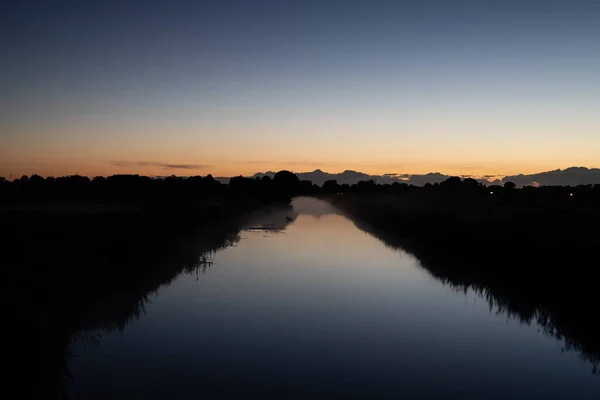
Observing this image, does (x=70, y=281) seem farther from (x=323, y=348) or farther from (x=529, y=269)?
(x=529, y=269)

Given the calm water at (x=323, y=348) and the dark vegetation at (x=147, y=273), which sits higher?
the dark vegetation at (x=147, y=273)

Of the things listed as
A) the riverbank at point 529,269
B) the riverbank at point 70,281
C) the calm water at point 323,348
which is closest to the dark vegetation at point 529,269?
the riverbank at point 529,269

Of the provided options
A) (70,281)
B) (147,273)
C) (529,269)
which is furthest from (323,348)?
(529,269)

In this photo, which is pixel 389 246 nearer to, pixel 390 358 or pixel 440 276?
pixel 440 276

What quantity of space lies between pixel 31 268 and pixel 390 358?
1178 centimetres

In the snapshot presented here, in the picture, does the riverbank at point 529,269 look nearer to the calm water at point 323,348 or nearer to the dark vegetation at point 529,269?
the dark vegetation at point 529,269

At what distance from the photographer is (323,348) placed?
451 inches

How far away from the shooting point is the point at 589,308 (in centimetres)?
1375

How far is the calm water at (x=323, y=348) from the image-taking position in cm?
915

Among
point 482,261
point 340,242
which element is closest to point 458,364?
point 482,261

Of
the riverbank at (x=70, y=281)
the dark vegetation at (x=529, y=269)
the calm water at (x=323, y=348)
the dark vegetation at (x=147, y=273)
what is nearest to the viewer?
the riverbank at (x=70, y=281)

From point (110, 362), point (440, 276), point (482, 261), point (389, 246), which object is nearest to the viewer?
point (110, 362)

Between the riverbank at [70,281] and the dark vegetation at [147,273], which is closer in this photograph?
the riverbank at [70,281]

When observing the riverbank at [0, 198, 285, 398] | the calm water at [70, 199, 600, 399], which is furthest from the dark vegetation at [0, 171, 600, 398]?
the calm water at [70, 199, 600, 399]
